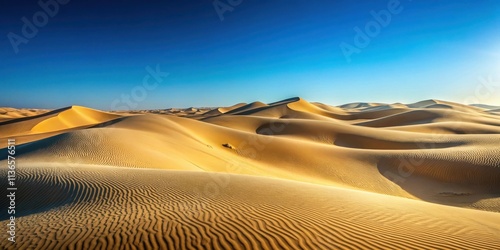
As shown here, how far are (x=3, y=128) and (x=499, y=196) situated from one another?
52.0 m

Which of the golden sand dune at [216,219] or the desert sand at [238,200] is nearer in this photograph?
the golden sand dune at [216,219]

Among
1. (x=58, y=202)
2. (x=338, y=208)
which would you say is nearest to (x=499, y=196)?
(x=338, y=208)

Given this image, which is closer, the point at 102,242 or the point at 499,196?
the point at 102,242

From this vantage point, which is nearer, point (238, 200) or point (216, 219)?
point (216, 219)

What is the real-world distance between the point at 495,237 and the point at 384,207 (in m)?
2.26

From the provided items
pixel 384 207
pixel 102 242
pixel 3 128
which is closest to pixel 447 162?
pixel 384 207

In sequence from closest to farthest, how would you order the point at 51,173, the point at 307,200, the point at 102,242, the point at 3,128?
the point at 102,242, the point at 307,200, the point at 51,173, the point at 3,128

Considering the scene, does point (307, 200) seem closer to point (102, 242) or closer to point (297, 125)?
point (102, 242)

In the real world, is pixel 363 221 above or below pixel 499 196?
above

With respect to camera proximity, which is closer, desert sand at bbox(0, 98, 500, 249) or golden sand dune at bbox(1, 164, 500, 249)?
golden sand dune at bbox(1, 164, 500, 249)

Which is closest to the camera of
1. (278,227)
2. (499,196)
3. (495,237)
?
(278,227)

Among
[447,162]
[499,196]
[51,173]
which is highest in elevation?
[51,173]

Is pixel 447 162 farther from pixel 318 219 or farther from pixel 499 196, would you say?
pixel 318 219

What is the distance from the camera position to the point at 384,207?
7.29 metres
